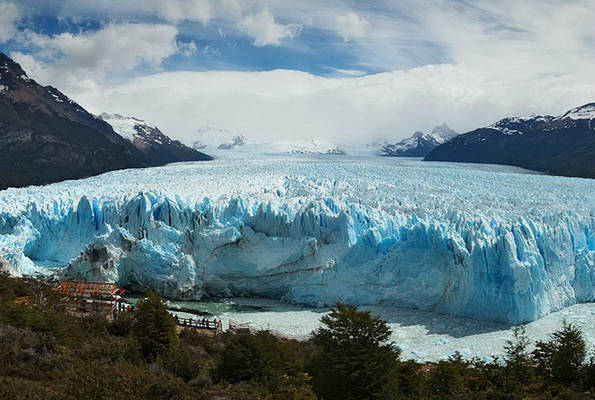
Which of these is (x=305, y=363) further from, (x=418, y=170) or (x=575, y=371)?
(x=418, y=170)

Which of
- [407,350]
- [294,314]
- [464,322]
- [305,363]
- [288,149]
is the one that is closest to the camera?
[305,363]

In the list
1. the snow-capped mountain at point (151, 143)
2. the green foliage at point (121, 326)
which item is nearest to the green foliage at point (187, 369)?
the green foliage at point (121, 326)

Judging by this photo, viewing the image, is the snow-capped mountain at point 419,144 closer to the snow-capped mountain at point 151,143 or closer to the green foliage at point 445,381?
the snow-capped mountain at point 151,143

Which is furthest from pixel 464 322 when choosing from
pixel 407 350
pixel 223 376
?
pixel 223 376

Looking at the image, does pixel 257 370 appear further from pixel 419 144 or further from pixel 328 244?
pixel 419 144

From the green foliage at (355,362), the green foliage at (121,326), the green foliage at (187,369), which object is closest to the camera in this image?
the green foliage at (355,362)

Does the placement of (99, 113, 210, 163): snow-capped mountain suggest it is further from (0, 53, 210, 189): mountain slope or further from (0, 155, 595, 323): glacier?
(0, 155, 595, 323): glacier

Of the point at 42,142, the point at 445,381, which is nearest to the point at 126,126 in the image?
the point at 42,142
